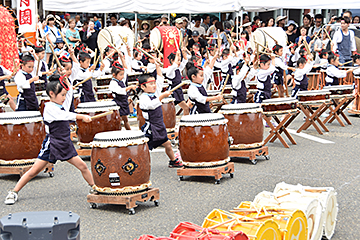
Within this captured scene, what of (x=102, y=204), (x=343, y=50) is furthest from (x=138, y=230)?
(x=343, y=50)

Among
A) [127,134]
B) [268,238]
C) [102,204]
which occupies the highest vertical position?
[127,134]

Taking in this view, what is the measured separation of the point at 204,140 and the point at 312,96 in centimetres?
312

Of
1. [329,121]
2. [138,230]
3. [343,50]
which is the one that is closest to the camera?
[138,230]

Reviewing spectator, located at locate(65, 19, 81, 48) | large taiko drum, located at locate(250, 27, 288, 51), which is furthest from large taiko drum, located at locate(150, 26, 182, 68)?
spectator, located at locate(65, 19, 81, 48)

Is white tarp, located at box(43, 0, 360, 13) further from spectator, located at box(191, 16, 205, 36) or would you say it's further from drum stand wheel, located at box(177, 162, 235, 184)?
drum stand wheel, located at box(177, 162, 235, 184)

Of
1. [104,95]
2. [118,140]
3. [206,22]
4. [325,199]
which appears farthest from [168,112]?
[206,22]

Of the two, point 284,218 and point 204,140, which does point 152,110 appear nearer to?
point 204,140

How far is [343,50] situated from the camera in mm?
11906

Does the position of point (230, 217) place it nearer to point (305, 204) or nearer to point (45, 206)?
point (305, 204)

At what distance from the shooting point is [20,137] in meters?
5.43

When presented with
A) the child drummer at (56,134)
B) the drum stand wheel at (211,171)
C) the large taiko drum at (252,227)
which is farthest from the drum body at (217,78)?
the large taiko drum at (252,227)

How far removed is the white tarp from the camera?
37.0ft

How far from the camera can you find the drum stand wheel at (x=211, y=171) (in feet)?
17.3

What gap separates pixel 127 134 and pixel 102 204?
A: 0.78m
